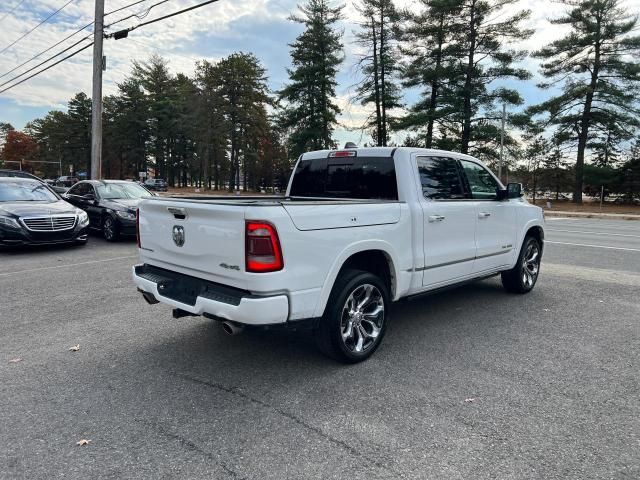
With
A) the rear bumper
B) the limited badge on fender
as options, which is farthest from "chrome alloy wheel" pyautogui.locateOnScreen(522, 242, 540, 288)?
the limited badge on fender

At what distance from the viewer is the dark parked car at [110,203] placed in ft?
36.4

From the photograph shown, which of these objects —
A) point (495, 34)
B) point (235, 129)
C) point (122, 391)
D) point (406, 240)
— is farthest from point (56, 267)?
point (235, 129)

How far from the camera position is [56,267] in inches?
316

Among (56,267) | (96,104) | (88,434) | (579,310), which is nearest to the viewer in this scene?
(88,434)

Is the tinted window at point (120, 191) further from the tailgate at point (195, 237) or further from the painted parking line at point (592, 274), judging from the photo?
the painted parking line at point (592, 274)

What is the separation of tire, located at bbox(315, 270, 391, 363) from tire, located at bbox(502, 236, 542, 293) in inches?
116

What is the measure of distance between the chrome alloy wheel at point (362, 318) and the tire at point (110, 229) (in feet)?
29.5

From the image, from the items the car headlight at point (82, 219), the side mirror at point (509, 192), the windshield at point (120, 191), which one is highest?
the windshield at point (120, 191)

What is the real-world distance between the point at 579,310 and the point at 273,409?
14.4 feet

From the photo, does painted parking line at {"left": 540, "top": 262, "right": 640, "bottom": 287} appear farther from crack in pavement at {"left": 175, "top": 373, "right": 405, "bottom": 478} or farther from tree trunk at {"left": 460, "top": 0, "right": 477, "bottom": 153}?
tree trunk at {"left": 460, "top": 0, "right": 477, "bottom": 153}

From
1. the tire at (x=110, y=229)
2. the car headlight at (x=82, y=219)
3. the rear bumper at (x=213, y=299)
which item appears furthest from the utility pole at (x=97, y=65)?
the rear bumper at (x=213, y=299)

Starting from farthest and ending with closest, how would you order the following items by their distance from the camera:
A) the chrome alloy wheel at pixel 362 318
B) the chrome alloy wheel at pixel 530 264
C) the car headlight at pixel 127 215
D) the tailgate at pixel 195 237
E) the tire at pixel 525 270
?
the car headlight at pixel 127 215 → the chrome alloy wheel at pixel 530 264 → the tire at pixel 525 270 → the chrome alloy wheel at pixel 362 318 → the tailgate at pixel 195 237

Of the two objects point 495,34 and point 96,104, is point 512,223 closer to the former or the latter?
point 96,104

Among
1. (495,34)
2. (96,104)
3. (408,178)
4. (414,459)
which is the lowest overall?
(414,459)
